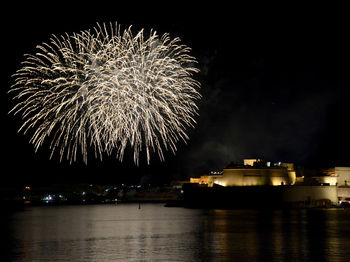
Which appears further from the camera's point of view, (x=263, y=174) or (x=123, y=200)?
(x=123, y=200)

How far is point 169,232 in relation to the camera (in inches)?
1085

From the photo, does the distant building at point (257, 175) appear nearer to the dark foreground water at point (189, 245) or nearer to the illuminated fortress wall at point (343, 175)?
the illuminated fortress wall at point (343, 175)

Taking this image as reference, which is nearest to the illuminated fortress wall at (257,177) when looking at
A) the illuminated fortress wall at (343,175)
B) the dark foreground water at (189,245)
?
the illuminated fortress wall at (343,175)

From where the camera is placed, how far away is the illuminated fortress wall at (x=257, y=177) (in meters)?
61.1

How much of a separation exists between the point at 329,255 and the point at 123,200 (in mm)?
106195

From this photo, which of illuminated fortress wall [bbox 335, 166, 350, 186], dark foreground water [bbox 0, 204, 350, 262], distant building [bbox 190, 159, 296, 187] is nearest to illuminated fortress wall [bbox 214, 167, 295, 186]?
distant building [bbox 190, 159, 296, 187]

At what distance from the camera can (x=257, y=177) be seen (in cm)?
6122

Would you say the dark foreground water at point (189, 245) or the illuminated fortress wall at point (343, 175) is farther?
the illuminated fortress wall at point (343, 175)

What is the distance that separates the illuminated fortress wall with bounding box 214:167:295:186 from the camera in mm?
61125

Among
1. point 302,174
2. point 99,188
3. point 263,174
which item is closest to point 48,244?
point 263,174

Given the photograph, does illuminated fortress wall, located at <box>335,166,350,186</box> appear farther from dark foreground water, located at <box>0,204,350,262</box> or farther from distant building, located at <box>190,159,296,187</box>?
dark foreground water, located at <box>0,204,350,262</box>

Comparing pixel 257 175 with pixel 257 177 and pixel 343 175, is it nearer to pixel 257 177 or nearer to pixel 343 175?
pixel 257 177

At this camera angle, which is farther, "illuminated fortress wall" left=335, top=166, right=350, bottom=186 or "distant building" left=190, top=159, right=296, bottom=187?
"illuminated fortress wall" left=335, top=166, right=350, bottom=186

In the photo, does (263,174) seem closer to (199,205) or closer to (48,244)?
(199,205)
